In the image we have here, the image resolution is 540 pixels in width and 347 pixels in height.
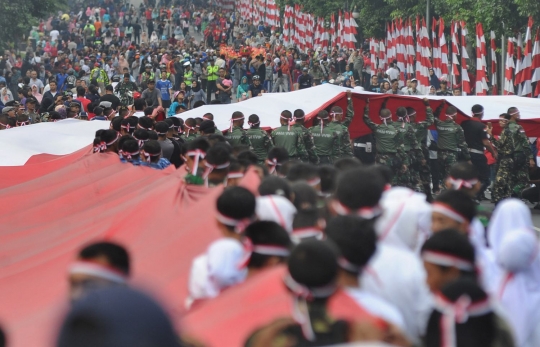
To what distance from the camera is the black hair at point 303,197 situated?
22.6ft

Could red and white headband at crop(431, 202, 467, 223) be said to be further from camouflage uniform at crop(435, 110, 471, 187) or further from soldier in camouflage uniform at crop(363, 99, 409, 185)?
camouflage uniform at crop(435, 110, 471, 187)

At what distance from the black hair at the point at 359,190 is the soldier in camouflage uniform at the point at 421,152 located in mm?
10842

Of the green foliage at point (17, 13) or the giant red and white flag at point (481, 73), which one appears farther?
the green foliage at point (17, 13)

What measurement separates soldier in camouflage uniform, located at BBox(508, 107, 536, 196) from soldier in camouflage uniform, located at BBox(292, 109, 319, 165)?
329cm

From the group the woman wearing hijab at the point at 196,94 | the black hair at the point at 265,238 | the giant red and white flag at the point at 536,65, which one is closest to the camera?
the black hair at the point at 265,238

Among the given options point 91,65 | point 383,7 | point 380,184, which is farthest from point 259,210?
point 383,7

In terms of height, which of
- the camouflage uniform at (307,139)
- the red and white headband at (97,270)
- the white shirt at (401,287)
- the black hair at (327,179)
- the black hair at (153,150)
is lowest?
the camouflage uniform at (307,139)

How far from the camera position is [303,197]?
23.0ft

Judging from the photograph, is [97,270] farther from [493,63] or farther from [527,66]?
[493,63]

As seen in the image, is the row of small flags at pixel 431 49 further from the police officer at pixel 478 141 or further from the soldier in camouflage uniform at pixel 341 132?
the soldier in camouflage uniform at pixel 341 132

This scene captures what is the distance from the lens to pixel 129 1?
2864 inches

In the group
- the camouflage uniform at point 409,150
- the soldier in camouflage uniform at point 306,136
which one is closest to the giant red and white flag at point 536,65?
the camouflage uniform at point 409,150

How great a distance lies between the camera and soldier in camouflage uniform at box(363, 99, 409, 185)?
53.6ft

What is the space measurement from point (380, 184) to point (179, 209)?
2.95 m
